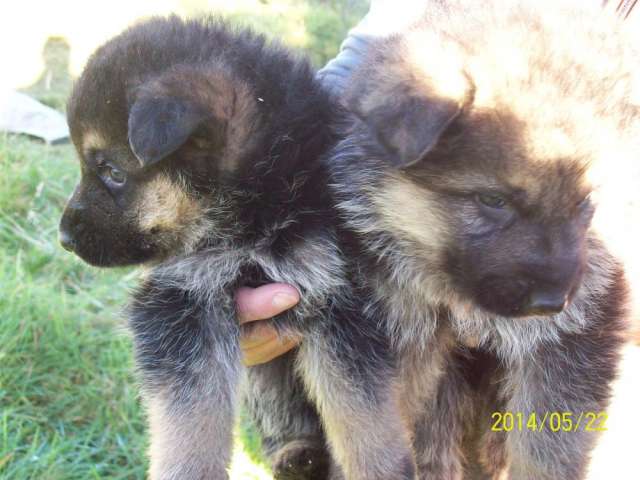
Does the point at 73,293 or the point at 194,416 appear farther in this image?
the point at 73,293

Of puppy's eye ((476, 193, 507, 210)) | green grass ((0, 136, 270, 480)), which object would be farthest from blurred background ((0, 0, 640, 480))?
puppy's eye ((476, 193, 507, 210))

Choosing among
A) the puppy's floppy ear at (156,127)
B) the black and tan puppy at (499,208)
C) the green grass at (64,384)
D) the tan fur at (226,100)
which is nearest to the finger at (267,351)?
the black and tan puppy at (499,208)

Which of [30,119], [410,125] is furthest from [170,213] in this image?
[30,119]

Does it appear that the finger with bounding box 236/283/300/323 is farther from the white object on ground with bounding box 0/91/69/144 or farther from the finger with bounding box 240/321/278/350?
the white object on ground with bounding box 0/91/69/144

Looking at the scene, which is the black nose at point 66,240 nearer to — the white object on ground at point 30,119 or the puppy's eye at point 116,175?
the puppy's eye at point 116,175

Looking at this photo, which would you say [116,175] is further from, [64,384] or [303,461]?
[64,384]

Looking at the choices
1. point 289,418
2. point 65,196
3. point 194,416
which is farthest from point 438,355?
point 65,196

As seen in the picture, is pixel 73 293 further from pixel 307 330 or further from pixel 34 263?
pixel 307 330
